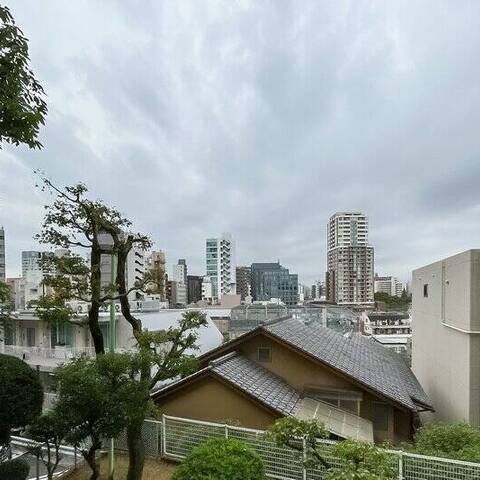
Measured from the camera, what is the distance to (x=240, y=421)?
11125mm

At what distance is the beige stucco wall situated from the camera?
11.1 meters

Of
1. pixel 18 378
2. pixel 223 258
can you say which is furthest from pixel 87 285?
pixel 223 258

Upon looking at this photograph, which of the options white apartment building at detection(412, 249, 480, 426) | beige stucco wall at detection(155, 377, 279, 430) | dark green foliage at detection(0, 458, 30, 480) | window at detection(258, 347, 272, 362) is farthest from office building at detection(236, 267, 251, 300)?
dark green foliage at detection(0, 458, 30, 480)

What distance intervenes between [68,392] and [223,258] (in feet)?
398

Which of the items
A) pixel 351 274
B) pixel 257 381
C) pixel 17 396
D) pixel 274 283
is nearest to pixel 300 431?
pixel 257 381

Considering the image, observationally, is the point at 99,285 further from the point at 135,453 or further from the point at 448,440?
the point at 448,440

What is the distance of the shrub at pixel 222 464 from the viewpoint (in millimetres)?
6352

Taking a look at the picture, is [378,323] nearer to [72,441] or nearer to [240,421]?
[240,421]

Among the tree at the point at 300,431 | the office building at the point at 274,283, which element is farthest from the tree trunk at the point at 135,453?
the office building at the point at 274,283

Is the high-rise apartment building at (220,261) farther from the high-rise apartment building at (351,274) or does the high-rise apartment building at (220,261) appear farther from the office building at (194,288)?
the high-rise apartment building at (351,274)

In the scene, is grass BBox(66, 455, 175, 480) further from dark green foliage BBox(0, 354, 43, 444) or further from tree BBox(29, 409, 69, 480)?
dark green foliage BBox(0, 354, 43, 444)

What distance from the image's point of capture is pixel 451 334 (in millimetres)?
14680

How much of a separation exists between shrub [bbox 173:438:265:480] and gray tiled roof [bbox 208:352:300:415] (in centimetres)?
415

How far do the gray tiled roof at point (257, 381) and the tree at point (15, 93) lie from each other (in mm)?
8711
